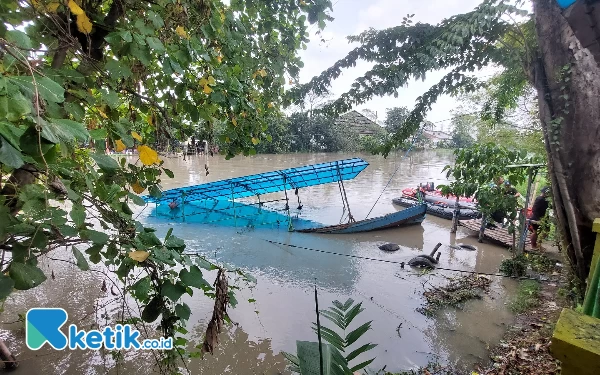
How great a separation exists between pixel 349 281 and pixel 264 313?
2169 millimetres

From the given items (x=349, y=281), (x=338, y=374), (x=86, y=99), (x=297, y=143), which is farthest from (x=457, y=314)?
(x=297, y=143)

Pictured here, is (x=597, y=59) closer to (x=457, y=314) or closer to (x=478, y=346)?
(x=478, y=346)

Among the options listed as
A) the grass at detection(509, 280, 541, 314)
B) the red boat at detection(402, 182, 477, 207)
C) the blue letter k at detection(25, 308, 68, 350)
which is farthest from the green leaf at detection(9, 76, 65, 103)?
the red boat at detection(402, 182, 477, 207)

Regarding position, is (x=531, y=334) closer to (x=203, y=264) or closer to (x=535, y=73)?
(x=535, y=73)

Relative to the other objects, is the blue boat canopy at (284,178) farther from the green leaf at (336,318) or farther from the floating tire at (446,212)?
the green leaf at (336,318)

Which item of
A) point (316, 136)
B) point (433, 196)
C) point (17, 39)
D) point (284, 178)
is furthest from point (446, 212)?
point (316, 136)

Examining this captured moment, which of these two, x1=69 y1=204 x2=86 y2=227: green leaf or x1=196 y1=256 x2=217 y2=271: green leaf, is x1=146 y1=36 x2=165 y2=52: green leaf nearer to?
x1=69 y1=204 x2=86 y2=227: green leaf

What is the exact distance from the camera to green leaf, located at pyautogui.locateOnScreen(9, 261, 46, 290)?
0.95 meters

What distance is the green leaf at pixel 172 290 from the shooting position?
116 centimetres

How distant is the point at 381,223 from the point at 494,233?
3074mm

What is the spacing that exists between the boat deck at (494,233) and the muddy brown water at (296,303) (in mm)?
274

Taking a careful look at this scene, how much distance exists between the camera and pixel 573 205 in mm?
2529

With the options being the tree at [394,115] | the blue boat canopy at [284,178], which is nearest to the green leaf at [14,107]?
the blue boat canopy at [284,178]

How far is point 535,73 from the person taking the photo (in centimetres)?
282
